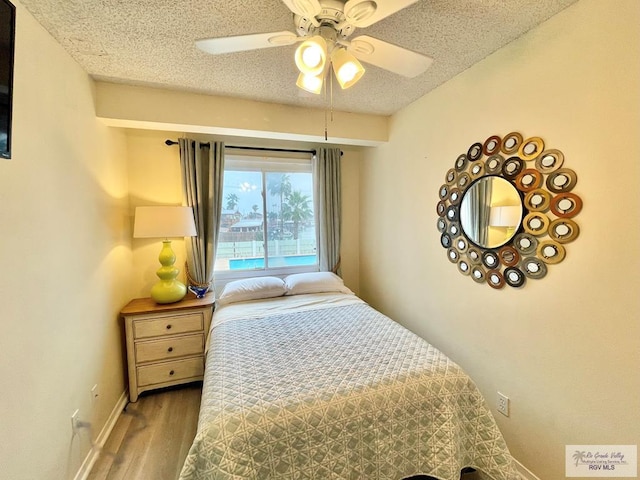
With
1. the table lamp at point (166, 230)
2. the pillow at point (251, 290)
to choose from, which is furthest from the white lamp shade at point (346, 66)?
the pillow at point (251, 290)

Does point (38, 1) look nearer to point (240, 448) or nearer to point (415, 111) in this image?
point (240, 448)

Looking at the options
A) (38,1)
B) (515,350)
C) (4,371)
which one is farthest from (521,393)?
(38,1)

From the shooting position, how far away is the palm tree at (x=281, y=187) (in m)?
3.02

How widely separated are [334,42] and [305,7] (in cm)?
27

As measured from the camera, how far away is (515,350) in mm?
1562

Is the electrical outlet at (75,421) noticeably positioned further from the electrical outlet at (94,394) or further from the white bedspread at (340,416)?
the white bedspread at (340,416)

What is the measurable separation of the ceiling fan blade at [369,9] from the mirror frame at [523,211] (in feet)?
3.37

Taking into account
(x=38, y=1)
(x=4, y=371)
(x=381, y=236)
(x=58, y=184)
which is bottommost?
(x=4, y=371)

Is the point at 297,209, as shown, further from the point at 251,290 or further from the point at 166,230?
the point at 166,230

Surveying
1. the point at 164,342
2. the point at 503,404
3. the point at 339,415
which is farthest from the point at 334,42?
the point at 164,342

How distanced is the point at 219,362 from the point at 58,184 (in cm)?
127

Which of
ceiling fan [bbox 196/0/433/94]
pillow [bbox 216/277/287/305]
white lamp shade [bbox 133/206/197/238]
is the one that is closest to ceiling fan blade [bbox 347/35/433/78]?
ceiling fan [bbox 196/0/433/94]

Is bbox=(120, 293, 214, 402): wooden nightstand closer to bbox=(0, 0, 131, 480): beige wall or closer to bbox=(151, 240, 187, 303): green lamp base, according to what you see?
bbox=(151, 240, 187, 303): green lamp base

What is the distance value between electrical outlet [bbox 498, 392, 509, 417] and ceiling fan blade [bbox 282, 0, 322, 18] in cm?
219
